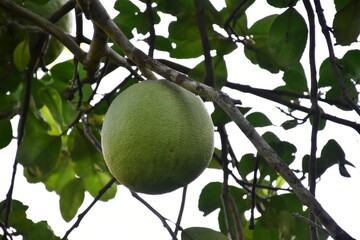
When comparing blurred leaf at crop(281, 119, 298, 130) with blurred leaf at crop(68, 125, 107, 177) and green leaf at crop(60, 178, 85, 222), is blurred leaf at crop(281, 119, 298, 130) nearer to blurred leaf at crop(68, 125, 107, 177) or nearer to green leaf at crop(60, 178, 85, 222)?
blurred leaf at crop(68, 125, 107, 177)

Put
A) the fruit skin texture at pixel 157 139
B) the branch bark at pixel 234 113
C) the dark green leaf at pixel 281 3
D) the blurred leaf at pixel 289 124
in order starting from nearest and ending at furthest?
the branch bark at pixel 234 113, the fruit skin texture at pixel 157 139, the dark green leaf at pixel 281 3, the blurred leaf at pixel 289 124

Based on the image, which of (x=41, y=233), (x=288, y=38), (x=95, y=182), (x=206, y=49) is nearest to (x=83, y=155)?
(x=95, y=182)

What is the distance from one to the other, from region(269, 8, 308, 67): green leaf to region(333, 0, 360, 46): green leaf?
70mm

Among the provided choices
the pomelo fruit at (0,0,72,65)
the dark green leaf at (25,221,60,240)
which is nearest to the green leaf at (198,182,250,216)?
the dark green leaf at (25,221,60,240)

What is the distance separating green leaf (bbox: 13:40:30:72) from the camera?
1488 mm

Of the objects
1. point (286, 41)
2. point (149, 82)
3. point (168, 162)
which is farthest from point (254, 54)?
→ point (168, 162)

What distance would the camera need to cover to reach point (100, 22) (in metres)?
1.05

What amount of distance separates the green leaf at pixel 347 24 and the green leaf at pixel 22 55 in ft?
2.38

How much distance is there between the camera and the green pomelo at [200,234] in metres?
1.23

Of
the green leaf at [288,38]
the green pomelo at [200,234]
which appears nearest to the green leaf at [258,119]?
the green leaf at [288,38]

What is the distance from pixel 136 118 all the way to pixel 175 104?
0.22ft

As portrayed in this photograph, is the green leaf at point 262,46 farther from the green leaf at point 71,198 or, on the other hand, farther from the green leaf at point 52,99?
the green leaf at point 71,198

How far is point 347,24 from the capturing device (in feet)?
4.09

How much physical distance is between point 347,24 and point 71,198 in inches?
37.1
